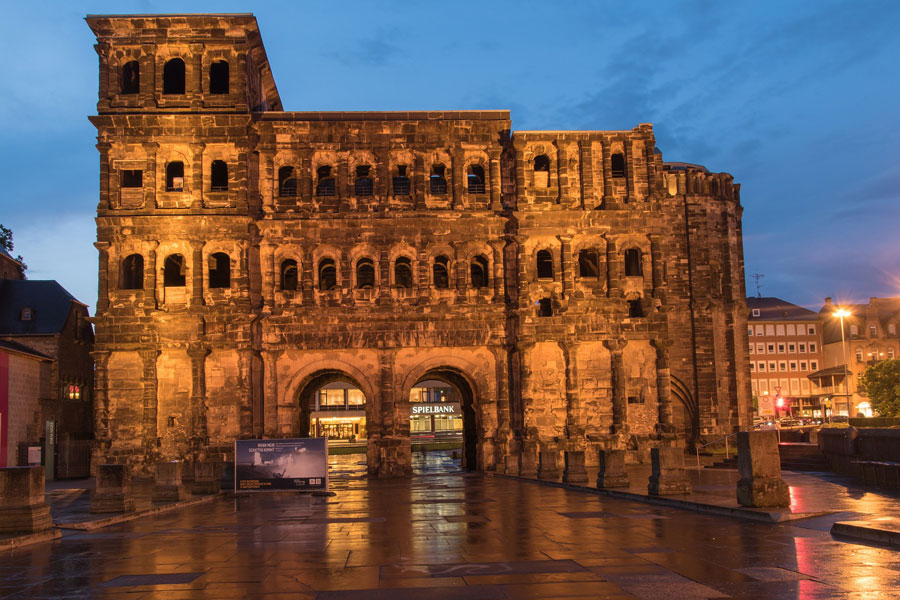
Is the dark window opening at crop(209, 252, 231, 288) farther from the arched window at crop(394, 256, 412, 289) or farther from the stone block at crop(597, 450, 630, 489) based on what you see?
the stone block at crop(597, 450, 630, 489)

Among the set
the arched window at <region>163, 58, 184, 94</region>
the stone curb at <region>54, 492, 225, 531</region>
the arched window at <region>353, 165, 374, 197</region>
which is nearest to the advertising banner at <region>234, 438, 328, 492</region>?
the stone curb at <region>54, 492, 225, 531</region>

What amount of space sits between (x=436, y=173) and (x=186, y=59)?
44.6ft

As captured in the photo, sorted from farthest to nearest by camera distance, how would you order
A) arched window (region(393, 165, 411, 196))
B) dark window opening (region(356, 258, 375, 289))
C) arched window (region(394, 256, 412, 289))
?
1. dark window opening (region(356, 258, 375, 289))
2. arched window (region(394, 256, 412, 289))
3. arched window (region(393, 165, 411, 196))

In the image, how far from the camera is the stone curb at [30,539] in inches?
624

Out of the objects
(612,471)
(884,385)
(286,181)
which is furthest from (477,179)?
(884,385)

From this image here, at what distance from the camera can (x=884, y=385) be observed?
62500 mm

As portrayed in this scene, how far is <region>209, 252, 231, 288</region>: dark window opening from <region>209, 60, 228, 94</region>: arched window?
8.36 metres

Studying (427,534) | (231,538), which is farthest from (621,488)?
(231,538)

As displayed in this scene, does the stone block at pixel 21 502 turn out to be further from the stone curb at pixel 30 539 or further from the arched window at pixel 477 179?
the arched window at pixel 477 179

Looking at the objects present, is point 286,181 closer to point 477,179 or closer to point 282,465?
point 477,179

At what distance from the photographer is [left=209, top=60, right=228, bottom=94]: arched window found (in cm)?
4227

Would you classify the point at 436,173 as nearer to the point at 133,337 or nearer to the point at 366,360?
the point at 366,360

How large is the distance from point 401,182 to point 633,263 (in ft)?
42.4

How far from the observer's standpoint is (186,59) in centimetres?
4122
